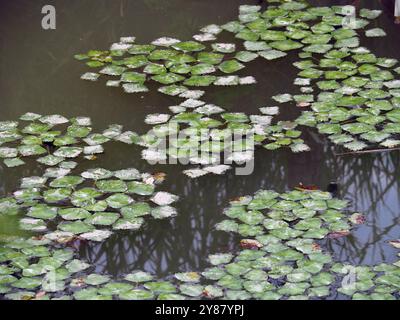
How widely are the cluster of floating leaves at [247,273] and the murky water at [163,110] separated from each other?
0.08 metres

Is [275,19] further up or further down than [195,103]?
further up

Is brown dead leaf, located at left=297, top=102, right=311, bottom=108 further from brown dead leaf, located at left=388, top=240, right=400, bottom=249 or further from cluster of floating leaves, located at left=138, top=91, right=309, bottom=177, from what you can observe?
brown dead leaf, located at left=388, top=240, right=400, bottom=249

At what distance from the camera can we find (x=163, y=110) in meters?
4.39

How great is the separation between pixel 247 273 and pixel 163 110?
4.51 ft

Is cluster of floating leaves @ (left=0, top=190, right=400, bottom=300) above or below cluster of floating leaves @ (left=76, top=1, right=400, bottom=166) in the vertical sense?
below

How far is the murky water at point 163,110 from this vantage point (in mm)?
3494

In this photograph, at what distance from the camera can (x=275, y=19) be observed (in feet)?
17.2

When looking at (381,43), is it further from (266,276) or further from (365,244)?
(266,276)

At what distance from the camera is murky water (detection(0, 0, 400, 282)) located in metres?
3.49

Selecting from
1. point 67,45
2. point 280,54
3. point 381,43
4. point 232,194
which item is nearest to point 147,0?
point 67,45

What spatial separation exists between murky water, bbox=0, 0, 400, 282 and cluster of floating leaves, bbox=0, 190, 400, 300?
8cm

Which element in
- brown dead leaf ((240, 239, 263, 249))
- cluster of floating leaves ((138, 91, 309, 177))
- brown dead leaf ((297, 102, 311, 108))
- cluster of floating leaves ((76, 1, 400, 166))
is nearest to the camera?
brown dead leaf ((240, 239, 263, 249))

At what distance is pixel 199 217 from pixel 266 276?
55cm

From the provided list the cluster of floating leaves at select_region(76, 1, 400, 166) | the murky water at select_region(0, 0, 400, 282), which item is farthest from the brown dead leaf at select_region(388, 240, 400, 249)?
the cluster of floating leaves at select_region(76, 1, 400, 166)
